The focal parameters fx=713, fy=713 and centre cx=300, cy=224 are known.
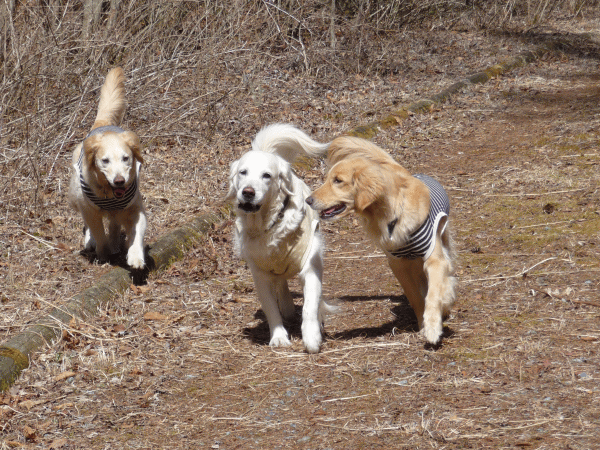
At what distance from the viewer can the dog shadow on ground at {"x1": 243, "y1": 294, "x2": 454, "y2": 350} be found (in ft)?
15.3

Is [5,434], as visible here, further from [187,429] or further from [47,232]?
[47,232]

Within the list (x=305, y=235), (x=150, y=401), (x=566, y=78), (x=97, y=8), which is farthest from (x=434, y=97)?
(x=150, y=401)

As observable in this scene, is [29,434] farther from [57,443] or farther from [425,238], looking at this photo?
[425,238]

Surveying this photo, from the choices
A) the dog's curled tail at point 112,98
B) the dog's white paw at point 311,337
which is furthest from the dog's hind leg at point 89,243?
the dog's white paw at point 311,337

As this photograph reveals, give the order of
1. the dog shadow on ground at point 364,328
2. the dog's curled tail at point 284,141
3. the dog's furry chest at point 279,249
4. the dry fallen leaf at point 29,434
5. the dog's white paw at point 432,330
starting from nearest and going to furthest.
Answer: the dry fallen leaf at point 29,434 < the dog's white paw at point 432,330 < the dog's furry chest at point 279,249 < the dog shadow on ground at point 364,328 < the dog's curled tail at point 284,141

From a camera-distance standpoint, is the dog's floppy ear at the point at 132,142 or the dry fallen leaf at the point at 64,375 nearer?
the dry fallen leaf at the point at 64,375

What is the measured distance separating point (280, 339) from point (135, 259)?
1.52 meters

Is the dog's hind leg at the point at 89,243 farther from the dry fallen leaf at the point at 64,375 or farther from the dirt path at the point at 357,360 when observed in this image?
the dry fallen leaf at the point at 64,375

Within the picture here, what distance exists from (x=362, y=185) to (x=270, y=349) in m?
1.22

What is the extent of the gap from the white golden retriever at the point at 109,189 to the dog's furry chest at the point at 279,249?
50.1 inches

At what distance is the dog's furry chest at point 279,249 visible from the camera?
4492 mm

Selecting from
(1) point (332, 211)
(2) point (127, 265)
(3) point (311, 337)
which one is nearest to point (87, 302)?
(2) point (127, 265)

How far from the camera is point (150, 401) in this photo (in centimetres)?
384

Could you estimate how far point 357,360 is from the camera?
4211 mm
